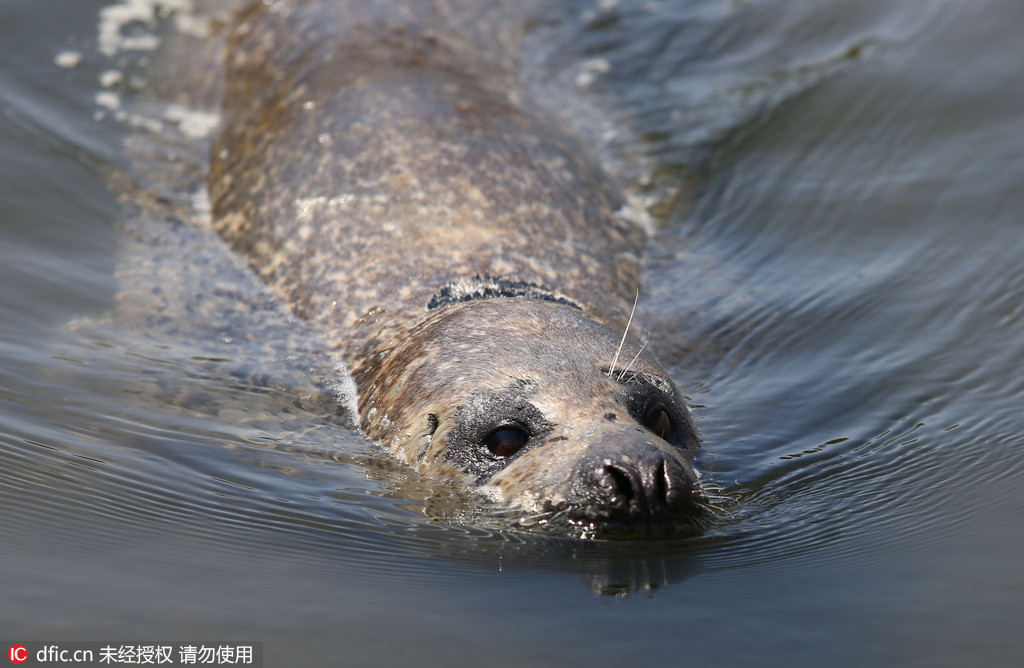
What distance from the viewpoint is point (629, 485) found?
406 centimetres

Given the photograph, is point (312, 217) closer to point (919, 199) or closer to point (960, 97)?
point (919, 199)

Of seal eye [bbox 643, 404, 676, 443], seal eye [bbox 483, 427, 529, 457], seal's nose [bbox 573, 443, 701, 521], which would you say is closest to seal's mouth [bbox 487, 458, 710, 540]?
seal's nose [bbox 573, 443, 701, 521]

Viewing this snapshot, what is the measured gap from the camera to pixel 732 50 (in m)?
9.96

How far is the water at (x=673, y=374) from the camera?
3.46 meters

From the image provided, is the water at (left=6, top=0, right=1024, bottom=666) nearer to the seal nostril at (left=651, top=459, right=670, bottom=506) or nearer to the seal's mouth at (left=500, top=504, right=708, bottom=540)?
the seal's mouth at (left=500, top=504, right=708, bottom=540)

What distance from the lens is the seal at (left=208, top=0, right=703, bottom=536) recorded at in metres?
4.39

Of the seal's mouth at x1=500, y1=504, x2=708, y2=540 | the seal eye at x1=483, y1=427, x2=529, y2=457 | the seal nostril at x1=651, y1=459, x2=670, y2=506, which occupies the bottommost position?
the seal's mouth at x1=500, y1=504, x2=708, y2=540

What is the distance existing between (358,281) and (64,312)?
1.61m

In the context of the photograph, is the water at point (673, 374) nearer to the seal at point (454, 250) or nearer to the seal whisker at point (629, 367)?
the seal at point (454, 250)

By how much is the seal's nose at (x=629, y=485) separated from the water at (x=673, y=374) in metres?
0.15

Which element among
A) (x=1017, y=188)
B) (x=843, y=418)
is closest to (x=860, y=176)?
(x=1017, y=188)

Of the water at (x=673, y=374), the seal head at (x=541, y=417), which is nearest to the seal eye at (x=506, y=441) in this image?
the seal head at (x=541, y=417)

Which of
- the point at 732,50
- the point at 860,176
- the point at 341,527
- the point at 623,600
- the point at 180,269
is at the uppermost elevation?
the point at 732,50

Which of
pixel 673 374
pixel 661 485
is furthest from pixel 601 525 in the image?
pixel 673 374
